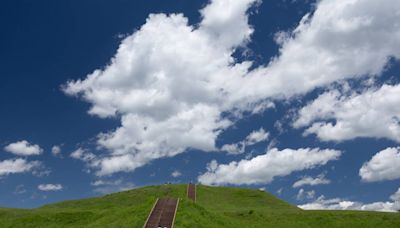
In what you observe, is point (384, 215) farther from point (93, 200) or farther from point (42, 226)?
point (93, 200)

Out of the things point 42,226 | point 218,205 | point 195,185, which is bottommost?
point 42,226

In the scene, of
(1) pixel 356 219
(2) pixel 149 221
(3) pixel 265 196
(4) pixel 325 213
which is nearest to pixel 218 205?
(3) pixel 265 196

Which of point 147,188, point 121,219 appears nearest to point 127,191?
point 147,188

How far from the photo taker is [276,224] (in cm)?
5422

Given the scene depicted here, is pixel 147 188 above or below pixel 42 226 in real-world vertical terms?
above

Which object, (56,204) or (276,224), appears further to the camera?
(56,204)

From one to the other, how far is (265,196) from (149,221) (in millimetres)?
46032

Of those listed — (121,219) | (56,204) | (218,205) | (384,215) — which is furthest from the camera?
(56,204)

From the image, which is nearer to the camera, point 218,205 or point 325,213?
point 325,213

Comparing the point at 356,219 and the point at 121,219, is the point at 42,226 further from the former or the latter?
the point at 356,219

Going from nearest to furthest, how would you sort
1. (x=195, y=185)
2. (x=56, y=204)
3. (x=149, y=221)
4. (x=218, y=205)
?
(x=149, y=221) < (x=218, y=205) < (x=56, y=204) < (x=195, y=185)

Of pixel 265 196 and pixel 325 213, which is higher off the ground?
pixel 265 196

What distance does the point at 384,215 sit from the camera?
57.9m

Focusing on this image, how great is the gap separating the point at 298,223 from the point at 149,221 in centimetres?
2112
